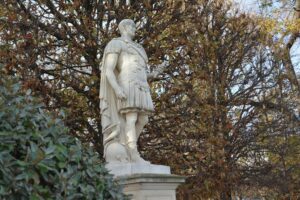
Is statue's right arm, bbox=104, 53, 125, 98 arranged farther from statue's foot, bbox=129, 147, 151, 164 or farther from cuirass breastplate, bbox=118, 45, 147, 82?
statue's foot, bbox=129, 147, 151, 164

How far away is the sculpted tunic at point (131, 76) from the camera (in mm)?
6863

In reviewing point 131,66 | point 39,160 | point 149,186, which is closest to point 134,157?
point 149,186

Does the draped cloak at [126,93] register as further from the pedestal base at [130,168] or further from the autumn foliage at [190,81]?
the autumn foliage at [190,81]

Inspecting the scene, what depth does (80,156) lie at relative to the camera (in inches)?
95.6

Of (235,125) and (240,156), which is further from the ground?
(235,125)

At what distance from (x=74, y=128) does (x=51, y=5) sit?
2734 mm

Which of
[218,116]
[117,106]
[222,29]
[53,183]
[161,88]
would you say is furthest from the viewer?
[222,29]

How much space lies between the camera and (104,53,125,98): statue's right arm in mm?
6734

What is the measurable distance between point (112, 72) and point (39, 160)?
4.92 metres

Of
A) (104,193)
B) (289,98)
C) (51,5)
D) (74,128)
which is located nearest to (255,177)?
(289,98)

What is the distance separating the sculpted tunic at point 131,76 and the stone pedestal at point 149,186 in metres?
1.04

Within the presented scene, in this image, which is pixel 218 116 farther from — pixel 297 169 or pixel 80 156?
pixel 80 156

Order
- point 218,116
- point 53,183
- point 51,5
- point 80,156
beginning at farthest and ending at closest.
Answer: point 218,116, point 51,5, point 80,156, point 53,183

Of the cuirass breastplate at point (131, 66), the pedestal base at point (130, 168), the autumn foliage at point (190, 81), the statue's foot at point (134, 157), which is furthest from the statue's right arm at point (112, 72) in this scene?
the autumn foliage at point (190, 81)
